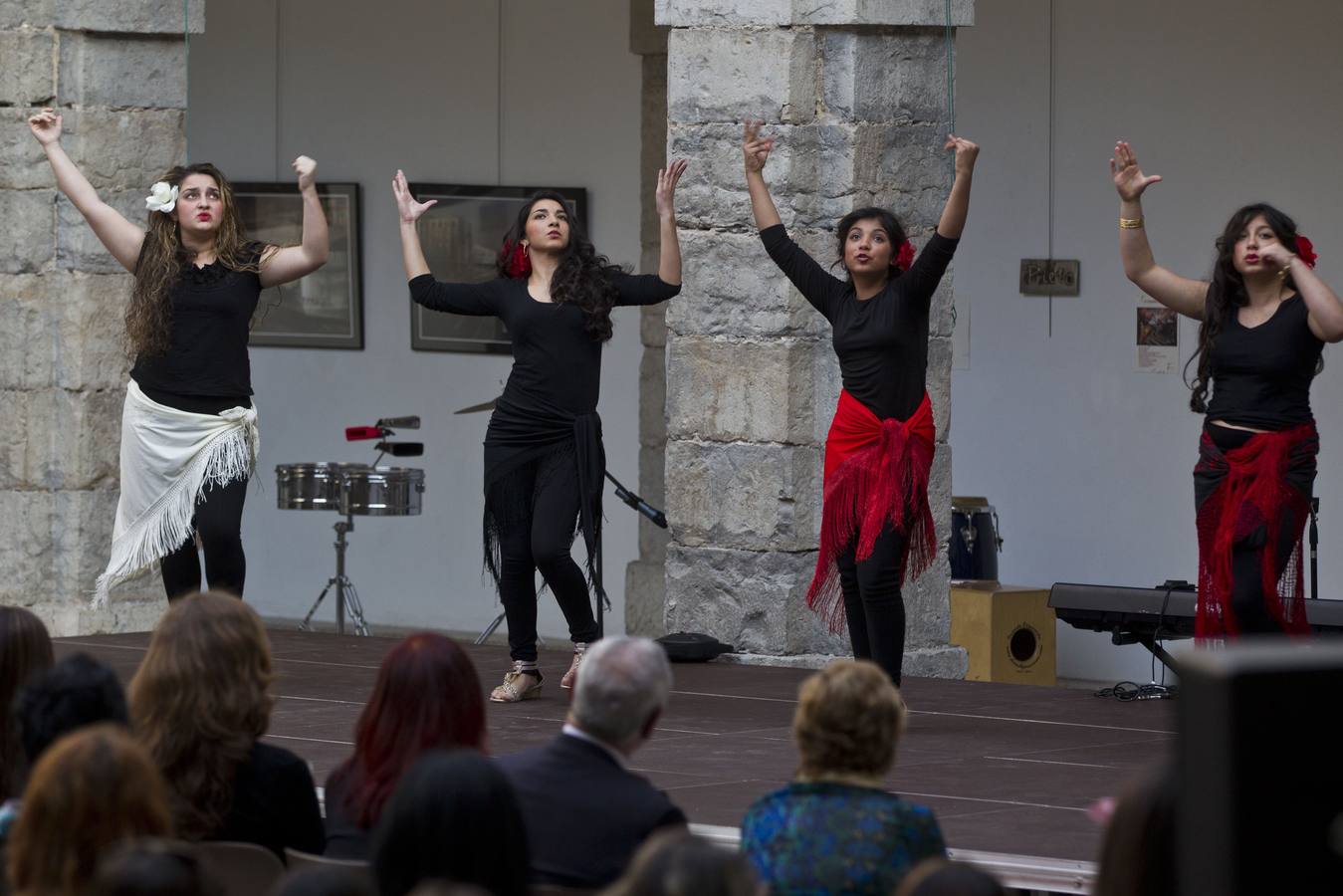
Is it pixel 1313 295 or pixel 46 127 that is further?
pixel 46 127

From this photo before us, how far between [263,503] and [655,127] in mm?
3214

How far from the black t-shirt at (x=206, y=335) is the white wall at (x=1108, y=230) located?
4547 millimetres

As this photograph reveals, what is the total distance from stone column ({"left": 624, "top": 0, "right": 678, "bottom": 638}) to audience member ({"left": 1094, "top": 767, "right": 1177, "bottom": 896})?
8.45m

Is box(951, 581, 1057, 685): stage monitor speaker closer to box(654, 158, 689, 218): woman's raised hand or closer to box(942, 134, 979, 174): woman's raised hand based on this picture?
box(654, 158, 689, 218): woman's raised hand

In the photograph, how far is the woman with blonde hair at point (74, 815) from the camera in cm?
270

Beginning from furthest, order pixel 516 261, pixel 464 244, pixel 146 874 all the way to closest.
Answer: pixel 464 244 → pixel 516 261 → pixel 146 874

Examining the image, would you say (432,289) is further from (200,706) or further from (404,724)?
(404,724)

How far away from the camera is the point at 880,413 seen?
20.7 ft

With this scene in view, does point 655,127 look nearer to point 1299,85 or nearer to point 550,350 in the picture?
point 1299,85

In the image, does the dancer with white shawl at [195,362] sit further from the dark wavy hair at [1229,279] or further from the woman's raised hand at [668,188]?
the dark wavy hair at [1229,279]

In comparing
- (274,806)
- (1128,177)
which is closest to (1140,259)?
(1128,177)

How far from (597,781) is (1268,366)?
2.84 m

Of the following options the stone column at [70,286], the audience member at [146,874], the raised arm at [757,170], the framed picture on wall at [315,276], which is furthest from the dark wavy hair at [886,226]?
the framed picture on wall at [315,276]

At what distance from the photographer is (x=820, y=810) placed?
331cm
